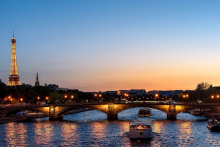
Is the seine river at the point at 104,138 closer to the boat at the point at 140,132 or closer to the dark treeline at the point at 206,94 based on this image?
the boat at the point at 140,132

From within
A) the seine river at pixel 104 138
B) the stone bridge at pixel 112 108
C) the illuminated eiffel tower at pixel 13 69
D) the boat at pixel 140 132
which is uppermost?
the illuminated eiffel tower at pixel 13 69

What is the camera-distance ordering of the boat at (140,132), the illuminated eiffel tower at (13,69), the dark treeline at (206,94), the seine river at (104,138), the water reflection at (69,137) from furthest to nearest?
the illuminated eiffel tower at (13,69)
the dark treeline at (206,94)
the boat at (140,132)
the water reflection at (69,137)
the seine river at (104,138)

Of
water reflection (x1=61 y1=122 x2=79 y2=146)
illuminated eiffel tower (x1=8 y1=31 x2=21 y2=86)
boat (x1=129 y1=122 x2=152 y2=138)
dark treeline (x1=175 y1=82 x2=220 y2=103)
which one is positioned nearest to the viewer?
water reflection (x1=61 y1=122 x2=79 y2=146)

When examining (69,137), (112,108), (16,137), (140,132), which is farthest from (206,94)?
(16,137)

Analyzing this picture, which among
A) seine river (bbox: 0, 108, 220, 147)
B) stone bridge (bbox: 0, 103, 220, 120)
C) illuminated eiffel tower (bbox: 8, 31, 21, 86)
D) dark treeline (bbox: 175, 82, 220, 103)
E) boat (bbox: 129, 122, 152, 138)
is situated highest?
illuminated eiffel tower (bbox: 8, 31, 21, 86)

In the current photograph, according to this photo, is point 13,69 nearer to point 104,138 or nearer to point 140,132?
point 104,138

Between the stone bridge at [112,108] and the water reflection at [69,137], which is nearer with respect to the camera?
the water reflection at [69,137]

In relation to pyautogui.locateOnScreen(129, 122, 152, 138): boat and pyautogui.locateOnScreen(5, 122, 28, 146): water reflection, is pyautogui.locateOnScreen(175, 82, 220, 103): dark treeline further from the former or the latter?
pyautogui.locateOnScreen(5, 122, 28, 146): water reflection

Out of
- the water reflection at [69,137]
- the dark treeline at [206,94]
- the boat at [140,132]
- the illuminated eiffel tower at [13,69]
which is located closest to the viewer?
the water reflection at [69,137]

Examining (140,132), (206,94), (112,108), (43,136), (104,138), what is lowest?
(104,138)

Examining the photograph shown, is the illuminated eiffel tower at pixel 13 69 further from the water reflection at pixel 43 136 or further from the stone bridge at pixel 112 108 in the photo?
the water reflection at pixel 43 136

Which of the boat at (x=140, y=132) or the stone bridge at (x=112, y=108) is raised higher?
the stone bridge at (x=112, y=108)

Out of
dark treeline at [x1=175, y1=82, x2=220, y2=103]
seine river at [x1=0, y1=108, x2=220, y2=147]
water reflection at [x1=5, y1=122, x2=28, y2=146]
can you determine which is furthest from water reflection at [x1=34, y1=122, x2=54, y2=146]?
dark treeline at [x1=175, y1=82, x2=220, y2=103]

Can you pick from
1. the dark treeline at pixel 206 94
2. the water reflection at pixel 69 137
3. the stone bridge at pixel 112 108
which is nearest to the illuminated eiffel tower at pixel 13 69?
the stone bridge at pixel 112 108
